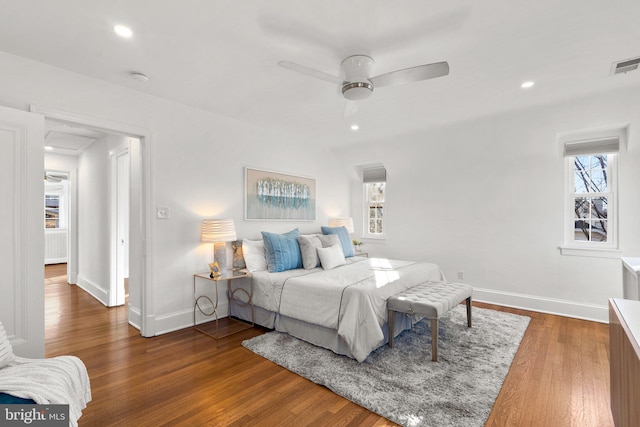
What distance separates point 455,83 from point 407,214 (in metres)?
2.58

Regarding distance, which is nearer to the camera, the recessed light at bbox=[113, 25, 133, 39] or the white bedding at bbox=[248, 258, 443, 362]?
the recessed light at bbox=[113, 25, 133, 39]

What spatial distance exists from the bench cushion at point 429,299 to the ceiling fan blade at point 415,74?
1816 millimetres

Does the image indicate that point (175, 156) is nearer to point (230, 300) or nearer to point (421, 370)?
point (230, 300)

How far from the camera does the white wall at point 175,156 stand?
2609 mm

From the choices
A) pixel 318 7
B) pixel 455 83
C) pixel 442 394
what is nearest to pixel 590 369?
pixel 442 394

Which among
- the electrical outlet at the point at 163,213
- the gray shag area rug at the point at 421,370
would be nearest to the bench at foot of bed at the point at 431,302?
the gray shag area rug at the point at 421,370

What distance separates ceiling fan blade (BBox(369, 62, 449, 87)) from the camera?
6.63 feet

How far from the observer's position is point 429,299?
2.82 m

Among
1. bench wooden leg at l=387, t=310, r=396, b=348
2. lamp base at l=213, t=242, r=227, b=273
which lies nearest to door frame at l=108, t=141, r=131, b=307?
lamp base at l=213, t=242, r=227, b=273

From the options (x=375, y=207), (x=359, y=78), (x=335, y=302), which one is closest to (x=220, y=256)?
(x=335, y=302)

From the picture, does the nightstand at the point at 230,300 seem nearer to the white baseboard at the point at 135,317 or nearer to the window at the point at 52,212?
the white baseboard at the point at 135,317

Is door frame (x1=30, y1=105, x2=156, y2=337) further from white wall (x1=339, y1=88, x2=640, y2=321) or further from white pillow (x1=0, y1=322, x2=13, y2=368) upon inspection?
white wall (x1=339, y1=88, x2=640, y2=321)

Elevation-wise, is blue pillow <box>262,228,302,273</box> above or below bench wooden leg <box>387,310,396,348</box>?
above

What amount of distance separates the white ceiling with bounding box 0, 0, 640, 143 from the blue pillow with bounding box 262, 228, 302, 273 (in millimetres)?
1620
